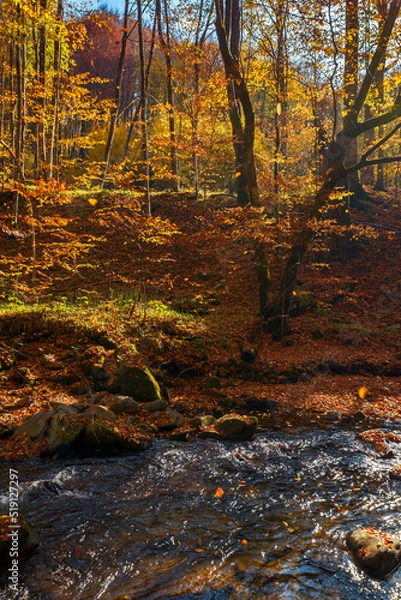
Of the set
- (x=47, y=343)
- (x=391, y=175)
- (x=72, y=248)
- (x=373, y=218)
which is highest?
(x=391, y=175)

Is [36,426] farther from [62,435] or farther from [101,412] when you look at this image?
[101,412]

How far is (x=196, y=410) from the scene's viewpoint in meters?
7.27

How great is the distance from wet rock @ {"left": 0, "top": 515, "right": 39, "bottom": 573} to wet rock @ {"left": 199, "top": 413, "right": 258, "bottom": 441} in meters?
3.08

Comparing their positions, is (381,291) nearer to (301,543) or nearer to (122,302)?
(122,302)

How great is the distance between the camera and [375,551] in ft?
11.7

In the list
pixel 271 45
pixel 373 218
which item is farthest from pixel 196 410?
pixel 373 218

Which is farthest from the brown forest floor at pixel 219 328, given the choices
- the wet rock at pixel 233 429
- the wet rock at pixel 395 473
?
the wet rock at pixel 395 473

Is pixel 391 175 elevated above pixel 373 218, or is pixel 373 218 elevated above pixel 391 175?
pixel 391 175

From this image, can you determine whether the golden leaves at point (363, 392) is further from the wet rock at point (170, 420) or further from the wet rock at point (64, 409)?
the wet rock at point (64, 409)

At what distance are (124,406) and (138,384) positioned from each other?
57 centimetres

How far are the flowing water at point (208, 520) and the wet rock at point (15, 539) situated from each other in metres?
0.11

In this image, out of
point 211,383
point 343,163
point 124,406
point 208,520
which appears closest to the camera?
point 208,520

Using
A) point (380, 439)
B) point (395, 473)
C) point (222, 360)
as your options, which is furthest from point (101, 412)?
point (380, 439)

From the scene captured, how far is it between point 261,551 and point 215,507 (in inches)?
33.3
